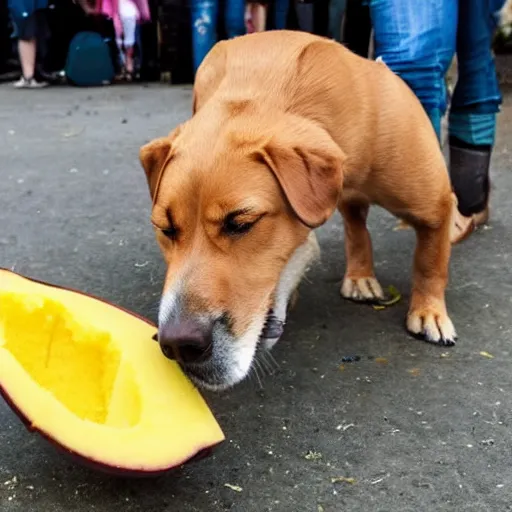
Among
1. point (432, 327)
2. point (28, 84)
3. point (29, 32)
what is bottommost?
point (28, 84)

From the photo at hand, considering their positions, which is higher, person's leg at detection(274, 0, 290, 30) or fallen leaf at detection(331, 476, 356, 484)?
fallen leaf at detection(331, 476, 356, 484)

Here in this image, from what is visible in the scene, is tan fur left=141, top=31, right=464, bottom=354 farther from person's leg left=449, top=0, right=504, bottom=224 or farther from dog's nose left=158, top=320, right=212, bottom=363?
person's leg left=449, top=0, right=504, bottom=224

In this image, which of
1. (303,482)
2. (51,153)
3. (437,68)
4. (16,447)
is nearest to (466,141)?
(437,68)

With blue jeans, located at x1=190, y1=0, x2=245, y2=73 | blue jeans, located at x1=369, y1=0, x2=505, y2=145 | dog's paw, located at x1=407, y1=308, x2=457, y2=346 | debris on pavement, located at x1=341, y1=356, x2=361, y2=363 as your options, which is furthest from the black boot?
blue jeans, located at x1=190, y1=0, x2=245, y2=73

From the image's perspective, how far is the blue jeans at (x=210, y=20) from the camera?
9.24m

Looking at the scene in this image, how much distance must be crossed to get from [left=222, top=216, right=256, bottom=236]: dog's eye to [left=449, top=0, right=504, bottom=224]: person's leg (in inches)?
68.7

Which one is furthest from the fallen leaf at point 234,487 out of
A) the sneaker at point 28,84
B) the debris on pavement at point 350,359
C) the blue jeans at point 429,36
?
the sneaker at point 28,84

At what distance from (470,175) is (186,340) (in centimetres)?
231

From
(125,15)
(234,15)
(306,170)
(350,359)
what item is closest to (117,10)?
(125,15)

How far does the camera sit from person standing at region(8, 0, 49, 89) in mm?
9766

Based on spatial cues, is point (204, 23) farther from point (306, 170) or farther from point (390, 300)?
point (306, 170)

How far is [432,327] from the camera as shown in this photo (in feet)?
9.29

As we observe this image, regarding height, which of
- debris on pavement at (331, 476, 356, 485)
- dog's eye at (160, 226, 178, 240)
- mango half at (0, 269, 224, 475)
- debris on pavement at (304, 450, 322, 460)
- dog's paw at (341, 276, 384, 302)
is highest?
dog's eye at (160, 226, 178, 240)

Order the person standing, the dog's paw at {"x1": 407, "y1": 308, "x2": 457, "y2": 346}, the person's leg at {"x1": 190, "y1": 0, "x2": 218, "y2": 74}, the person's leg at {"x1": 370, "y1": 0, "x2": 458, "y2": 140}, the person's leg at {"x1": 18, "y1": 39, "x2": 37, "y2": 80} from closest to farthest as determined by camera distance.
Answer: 1. the dog's paw at {"x1": 407, "y1": 308, "x2": 457, "y2": 346}
2. the person's leg at {"x1": 370, "y1": 0, "x2": 458, "y2": 140}
3. the person's leg at {"x1": 190, "y1": 0, "x2": 218, "y2": 74}
4. the person standing
5. the person's leg at {"x1": 18, "y1": 39, "x2": 37, "y2": 80}
